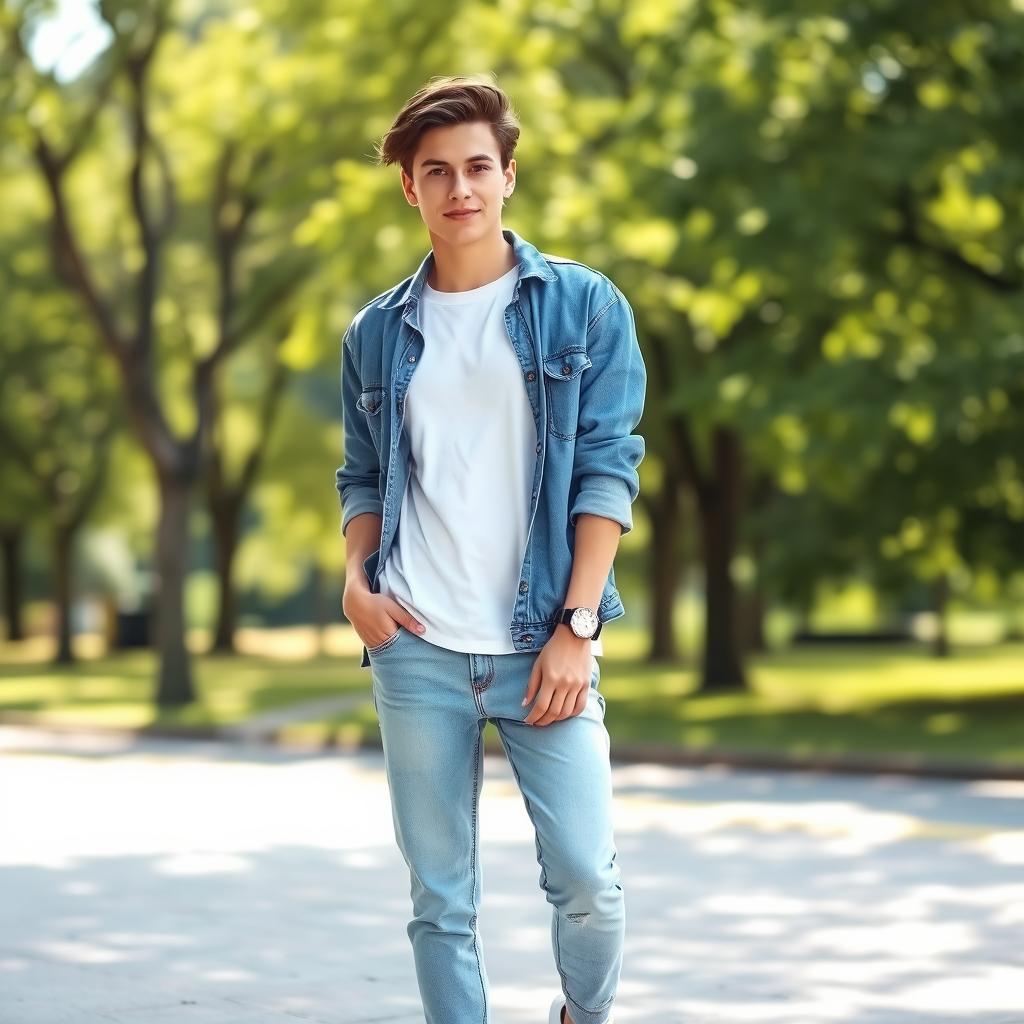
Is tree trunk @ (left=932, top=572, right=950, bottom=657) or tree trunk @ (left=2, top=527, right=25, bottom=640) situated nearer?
tree trunk @ (left=932, top=572, right=950, bottom=657)

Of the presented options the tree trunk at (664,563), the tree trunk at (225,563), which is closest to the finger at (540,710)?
the tree trunk at (664,563)

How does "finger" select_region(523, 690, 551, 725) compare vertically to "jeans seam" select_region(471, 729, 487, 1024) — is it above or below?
above

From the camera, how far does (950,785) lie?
13.4 m

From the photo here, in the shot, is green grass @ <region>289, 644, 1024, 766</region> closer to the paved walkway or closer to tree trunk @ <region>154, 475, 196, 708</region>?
tree trunk @ <region>154, 475, 196, 708</region>

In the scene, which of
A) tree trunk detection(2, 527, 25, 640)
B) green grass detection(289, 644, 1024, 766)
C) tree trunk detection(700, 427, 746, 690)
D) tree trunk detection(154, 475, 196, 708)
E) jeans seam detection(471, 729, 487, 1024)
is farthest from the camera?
tree trunk detection(2, 527, 25, 640)

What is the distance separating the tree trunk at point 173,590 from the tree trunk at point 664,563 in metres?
13.1

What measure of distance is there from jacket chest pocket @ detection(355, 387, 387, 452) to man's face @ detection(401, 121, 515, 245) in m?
0.35

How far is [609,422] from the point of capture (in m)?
4.09

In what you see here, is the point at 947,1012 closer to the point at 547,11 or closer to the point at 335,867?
the point at 335,867

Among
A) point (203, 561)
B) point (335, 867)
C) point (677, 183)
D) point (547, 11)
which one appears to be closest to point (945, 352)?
point (677, 183)

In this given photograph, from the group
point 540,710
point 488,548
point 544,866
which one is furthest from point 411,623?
point 544,866

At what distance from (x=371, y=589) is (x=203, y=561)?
8985 centimetres

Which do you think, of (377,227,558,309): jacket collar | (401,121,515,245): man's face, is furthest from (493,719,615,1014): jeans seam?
(401,121,515,245): man's face

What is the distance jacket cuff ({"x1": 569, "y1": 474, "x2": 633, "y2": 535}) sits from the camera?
13.1ft
